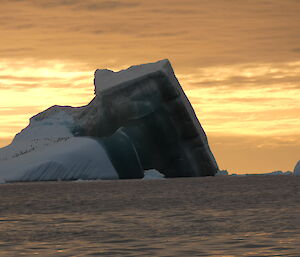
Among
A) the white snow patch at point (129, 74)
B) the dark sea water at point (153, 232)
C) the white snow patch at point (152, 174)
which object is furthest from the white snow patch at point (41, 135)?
the dark sea water at point (153, 232)

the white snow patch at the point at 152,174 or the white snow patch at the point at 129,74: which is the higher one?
the white snow patch at the point at 129,74

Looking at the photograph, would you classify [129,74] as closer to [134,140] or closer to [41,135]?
[134,140]

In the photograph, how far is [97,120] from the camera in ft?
307

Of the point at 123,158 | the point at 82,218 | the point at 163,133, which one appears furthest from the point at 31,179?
the point at 82,218

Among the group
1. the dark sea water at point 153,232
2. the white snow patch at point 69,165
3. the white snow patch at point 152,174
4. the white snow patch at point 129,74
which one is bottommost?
the dark sea water at point 153,232

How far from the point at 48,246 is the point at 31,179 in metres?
66.7

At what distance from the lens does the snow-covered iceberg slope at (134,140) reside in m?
83.1

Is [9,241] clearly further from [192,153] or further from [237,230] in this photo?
[192,153]

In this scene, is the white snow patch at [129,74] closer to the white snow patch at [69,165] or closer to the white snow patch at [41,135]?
the white snow patch at [69,165]

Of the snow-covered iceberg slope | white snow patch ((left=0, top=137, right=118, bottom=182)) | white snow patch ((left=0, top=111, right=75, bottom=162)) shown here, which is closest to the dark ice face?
the snow-covered iceberg slope

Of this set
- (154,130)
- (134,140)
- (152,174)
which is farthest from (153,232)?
(152,174)

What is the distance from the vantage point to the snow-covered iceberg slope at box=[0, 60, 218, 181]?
3273 inches

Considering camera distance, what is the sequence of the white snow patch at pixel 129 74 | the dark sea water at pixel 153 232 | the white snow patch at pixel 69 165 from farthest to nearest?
the white snow patch at pixel 69 165
the white snow patch at pixel 129 74
the dark sea water at pixel 153 232

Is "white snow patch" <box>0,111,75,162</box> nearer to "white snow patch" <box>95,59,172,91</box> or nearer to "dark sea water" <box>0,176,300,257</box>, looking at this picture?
"white snow patch" <box>95,59,172,91</box>
